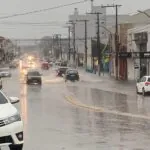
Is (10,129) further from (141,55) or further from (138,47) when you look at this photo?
(138,47)

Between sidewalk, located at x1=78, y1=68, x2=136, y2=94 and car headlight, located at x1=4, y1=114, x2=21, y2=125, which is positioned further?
sidewalk, located at x1=78, y1=68, x2=136, y2=94

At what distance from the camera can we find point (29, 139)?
1622 cm

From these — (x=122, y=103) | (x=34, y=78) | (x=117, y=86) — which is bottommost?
(x=117, y=86)

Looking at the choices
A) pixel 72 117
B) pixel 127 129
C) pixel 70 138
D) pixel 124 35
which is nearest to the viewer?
pixel 70 138

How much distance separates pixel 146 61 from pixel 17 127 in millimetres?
61813

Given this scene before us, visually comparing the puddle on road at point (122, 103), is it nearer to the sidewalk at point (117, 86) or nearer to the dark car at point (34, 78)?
the sidewalk at point (117, 86)

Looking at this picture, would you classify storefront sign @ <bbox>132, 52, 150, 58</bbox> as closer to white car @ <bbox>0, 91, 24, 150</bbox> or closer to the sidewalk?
the sidewalk

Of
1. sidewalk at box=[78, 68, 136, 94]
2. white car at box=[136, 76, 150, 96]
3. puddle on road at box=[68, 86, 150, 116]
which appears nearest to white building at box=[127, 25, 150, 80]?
sidewalk at box=[78, 68, 136, 94]

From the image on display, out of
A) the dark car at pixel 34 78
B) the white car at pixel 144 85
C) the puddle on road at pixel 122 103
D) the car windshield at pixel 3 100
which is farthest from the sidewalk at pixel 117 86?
the car windshield at pixel 3 100

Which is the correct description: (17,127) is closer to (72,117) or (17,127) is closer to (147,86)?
(72,117)

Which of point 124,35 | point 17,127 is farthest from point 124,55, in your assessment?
point 17,127

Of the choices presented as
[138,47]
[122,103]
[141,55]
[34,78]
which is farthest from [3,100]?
[138,47]

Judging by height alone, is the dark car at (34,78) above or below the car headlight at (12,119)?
below

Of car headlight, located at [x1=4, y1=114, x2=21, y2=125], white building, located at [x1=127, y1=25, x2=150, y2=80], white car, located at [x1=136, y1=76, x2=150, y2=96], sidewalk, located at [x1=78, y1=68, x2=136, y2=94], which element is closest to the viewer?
car headlight, located at [x1=4, y1=114, x2=21, y2=125]
